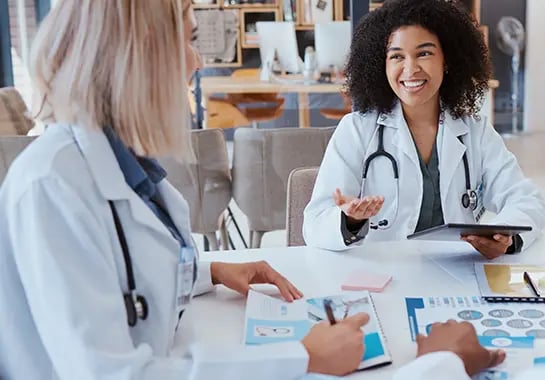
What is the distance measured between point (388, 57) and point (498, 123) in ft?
19.6

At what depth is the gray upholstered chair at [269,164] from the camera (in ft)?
11.3

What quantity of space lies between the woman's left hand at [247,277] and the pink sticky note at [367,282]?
0.11 meters

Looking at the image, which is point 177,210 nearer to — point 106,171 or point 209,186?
point 106,171

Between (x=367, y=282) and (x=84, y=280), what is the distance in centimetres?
69

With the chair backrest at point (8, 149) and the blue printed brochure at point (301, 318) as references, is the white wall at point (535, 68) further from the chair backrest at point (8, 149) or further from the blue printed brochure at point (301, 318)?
the blue printed brochure at point (301, 318)

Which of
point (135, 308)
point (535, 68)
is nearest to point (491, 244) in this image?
point (135, 308)

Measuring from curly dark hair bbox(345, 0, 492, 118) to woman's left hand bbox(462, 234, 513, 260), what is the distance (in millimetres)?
542

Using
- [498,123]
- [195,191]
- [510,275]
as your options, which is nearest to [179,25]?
[510,275]

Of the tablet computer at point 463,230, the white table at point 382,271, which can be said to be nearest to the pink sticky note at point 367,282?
the white table at point 382,271

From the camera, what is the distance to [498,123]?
772 cm

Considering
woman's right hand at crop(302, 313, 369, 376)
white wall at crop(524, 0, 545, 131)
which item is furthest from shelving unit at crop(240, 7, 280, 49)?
woman's right hand at crop(302, 313, 369, 376)

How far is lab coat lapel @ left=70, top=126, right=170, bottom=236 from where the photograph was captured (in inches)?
39.2

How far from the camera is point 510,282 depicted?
4.91ft

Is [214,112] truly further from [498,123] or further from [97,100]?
[97,100]
